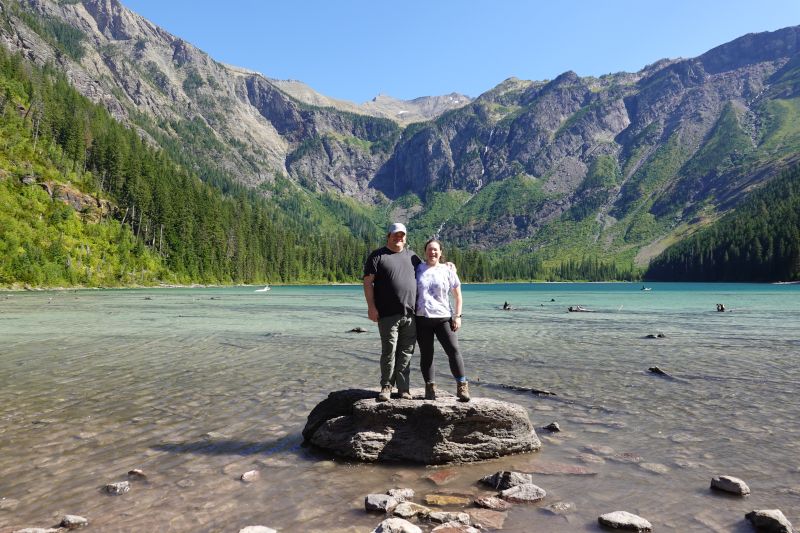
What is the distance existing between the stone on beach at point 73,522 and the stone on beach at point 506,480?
6.20 meters

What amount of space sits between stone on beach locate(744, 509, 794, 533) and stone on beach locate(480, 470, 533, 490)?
316 centimetres

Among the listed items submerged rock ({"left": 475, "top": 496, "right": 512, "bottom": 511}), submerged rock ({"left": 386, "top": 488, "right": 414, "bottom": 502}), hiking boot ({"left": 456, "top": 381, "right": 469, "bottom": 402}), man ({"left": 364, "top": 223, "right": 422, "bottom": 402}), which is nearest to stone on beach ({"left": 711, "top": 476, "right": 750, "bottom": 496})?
submerged rock ({"left": 475, "top": 496, "right": 512, "bottom": 511})

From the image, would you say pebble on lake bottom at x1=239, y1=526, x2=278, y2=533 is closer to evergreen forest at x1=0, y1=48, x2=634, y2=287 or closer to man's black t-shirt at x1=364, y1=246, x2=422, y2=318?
man's black t-shirt at x1=364, y1=246, x2=422, y2=318

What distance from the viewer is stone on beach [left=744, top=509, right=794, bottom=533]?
655 cm

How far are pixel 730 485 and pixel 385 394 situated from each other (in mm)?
6336

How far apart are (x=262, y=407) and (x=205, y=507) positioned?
6666mm

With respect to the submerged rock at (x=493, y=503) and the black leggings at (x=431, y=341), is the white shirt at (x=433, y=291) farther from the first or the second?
the submerged rock at (x=493, y=503)

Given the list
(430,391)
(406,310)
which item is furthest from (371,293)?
(430,391)

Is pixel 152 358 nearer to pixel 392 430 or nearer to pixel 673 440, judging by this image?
pixel 392 430

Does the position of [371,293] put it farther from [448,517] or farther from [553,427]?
[553,427]

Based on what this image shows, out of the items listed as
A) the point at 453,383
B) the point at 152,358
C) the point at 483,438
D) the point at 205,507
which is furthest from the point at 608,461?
the point at 152,358

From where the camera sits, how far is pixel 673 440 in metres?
11.0

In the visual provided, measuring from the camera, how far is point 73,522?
688 cm

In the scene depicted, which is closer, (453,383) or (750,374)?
(453,383)
